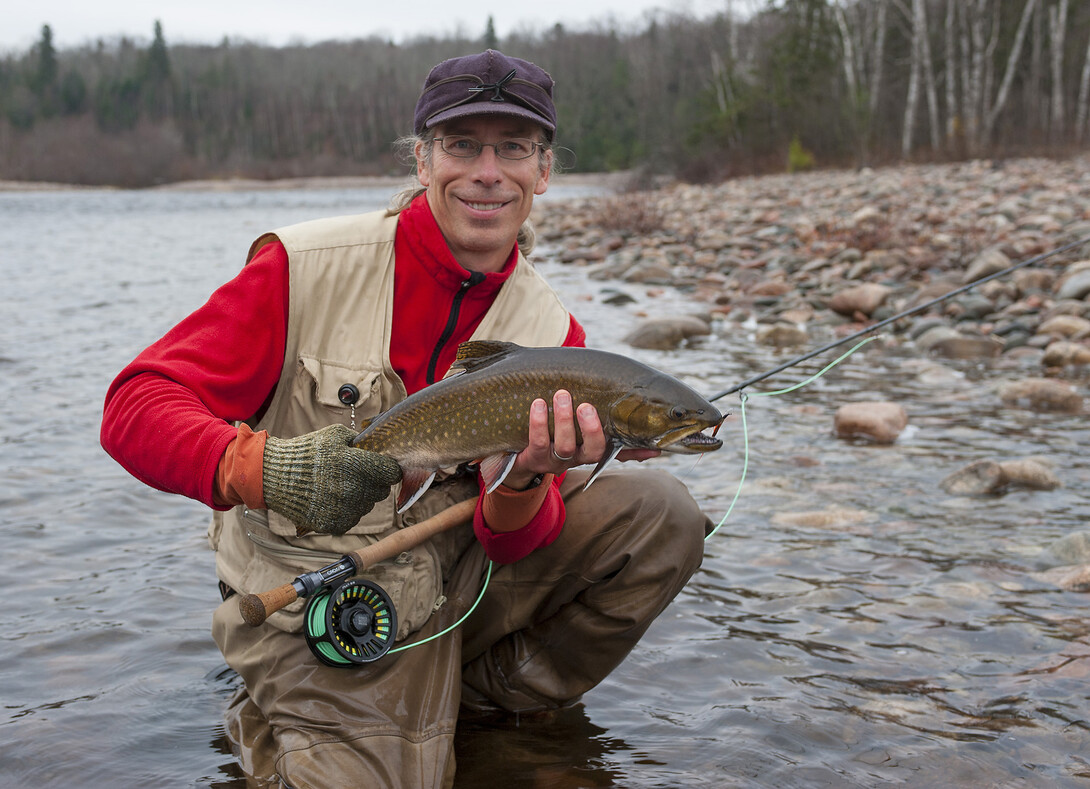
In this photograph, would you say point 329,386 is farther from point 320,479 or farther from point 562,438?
point 562,438

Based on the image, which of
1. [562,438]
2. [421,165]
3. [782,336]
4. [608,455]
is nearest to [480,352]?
[562,438]

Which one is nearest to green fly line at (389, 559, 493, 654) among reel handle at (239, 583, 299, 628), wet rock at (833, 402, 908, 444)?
reel handle at (239, 583, 299, 628)

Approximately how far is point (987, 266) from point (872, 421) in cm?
479

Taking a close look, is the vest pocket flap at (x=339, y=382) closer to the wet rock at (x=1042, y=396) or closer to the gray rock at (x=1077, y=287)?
the wet rock at (x=1042, y=396)

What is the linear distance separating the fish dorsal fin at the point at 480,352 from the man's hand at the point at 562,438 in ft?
0.70

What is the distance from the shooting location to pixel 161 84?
4572 inches

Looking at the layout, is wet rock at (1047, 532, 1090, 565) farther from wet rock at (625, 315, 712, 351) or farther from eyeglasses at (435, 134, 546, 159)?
wet rock at (625, 315, 712, 351)

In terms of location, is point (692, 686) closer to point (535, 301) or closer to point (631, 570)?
point (631, 570)

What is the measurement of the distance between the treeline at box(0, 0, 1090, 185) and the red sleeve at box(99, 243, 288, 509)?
4.57 feet

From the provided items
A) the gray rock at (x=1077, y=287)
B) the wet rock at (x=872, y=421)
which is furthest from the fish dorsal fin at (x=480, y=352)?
the gray rock at (x=1077, y=287)

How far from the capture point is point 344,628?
2746mm

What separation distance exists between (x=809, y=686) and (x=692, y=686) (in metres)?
0.41

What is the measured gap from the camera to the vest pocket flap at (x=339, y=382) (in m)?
2.88

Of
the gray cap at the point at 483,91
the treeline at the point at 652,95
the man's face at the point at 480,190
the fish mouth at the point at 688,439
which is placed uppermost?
the treeline at the point at 652,95
